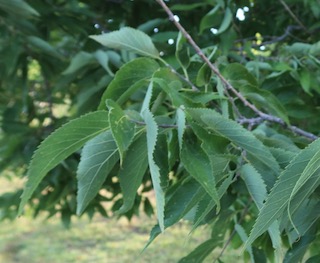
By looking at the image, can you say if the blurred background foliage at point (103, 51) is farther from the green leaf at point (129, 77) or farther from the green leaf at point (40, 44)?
the green leaf at point (129, 77)

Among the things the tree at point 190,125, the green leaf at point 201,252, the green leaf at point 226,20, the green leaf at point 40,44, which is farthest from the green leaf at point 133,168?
the green leaf at point 40,44

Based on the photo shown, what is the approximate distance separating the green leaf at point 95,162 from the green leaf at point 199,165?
0.38 feet

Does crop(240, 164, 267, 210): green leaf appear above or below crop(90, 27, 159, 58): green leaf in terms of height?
below

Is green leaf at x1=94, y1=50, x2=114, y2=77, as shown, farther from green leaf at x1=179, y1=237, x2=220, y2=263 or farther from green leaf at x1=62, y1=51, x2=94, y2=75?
green leaf at x1=179, y1=237, x2=220, y2=263

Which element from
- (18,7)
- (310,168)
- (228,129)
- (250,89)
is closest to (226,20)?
(250,89)

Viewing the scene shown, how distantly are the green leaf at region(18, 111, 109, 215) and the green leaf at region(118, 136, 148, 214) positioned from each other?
0.07 metres

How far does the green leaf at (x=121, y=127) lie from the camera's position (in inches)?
30.1

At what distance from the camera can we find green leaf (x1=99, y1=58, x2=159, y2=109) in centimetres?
97

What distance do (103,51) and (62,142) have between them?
1122 millimetres

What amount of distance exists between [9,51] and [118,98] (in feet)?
3.91

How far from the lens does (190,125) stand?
82cm

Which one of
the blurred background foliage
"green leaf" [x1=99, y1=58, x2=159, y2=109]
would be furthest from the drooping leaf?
the blurred background foliage

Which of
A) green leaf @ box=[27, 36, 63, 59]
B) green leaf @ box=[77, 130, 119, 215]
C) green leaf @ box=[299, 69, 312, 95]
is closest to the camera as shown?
green leaf @ box=[77, 130, 119, 215]

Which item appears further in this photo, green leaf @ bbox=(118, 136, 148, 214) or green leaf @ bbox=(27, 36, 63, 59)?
green leaf @ bbox=(27, 36, 63, 59)
